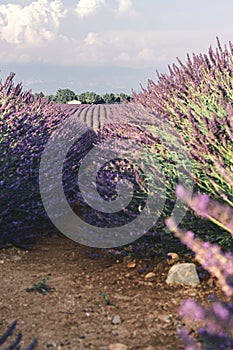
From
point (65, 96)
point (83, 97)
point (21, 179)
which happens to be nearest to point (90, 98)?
point (83, 97)

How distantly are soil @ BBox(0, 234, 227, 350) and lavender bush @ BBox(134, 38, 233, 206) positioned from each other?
0.65 meters

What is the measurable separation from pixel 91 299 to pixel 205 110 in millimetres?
1518

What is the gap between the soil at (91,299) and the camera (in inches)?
94.4

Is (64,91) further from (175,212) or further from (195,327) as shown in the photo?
(195,327)

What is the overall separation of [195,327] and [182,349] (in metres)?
0.20

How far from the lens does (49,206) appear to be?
441cm

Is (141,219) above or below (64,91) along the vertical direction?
below

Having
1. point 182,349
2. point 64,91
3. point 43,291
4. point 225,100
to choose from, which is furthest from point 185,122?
point 64,91

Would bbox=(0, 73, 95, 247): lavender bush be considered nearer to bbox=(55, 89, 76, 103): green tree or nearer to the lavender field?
the lavender field

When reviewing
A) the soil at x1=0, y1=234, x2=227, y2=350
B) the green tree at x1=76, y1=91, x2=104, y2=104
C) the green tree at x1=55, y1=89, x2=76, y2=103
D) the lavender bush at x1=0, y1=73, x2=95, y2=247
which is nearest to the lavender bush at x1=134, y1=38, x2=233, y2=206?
the soil at x1=0, y1=234, x2=227, y2=350

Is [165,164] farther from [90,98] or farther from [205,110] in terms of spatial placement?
[90,98]

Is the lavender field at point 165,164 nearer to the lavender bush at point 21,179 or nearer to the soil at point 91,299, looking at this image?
the lavender bush at point 21,179

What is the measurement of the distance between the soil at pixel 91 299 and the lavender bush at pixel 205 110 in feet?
2.13

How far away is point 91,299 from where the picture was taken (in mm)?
2887
